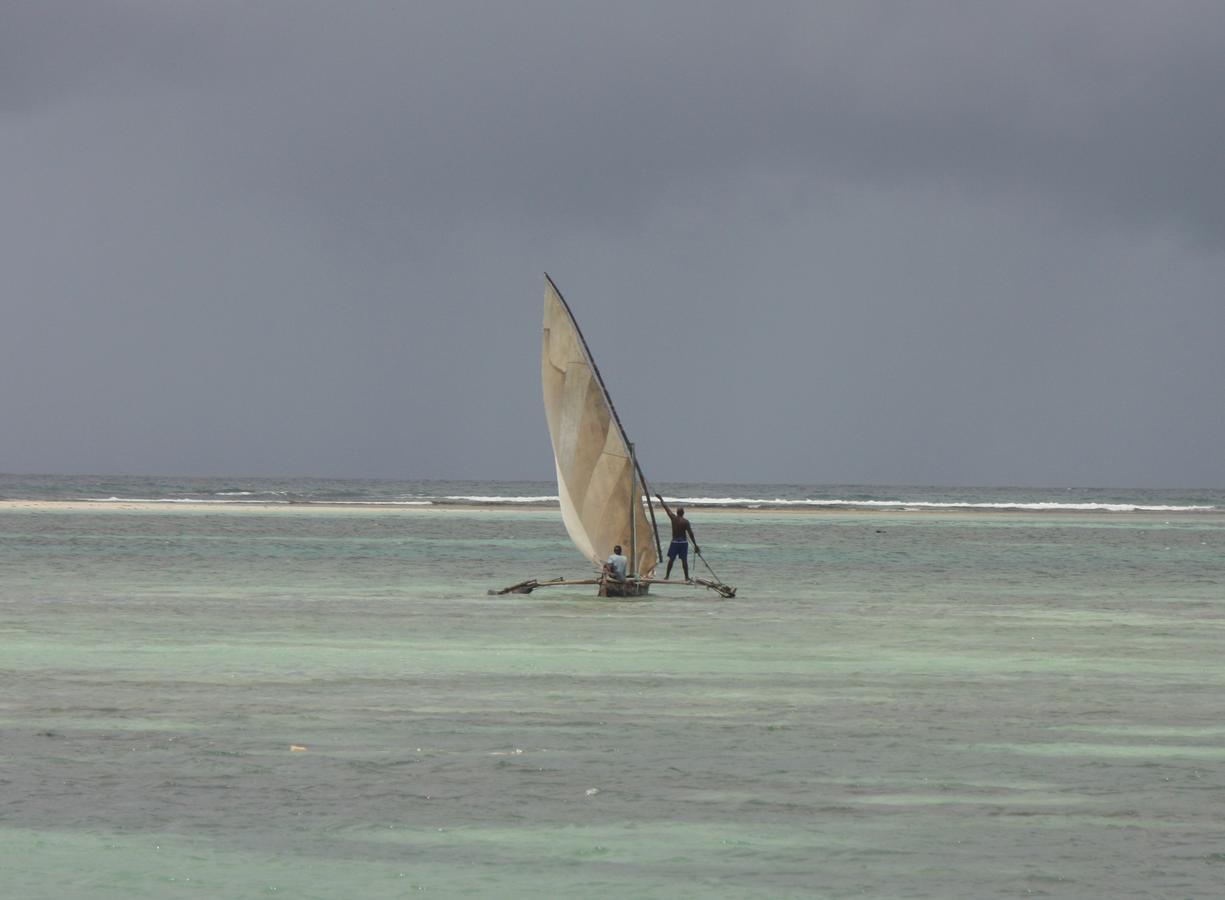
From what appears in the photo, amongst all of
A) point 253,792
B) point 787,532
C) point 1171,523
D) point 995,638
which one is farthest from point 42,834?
point 1171,523

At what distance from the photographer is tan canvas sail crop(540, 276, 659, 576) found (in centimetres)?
3297

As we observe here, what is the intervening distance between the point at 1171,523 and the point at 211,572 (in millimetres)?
68021

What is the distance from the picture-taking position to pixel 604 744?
1405 centimetres

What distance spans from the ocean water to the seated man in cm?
60

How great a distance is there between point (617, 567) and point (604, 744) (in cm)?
1740

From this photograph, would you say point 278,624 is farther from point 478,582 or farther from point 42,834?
point 42,834

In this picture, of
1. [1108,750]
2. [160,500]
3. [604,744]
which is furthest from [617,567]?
[160,500]

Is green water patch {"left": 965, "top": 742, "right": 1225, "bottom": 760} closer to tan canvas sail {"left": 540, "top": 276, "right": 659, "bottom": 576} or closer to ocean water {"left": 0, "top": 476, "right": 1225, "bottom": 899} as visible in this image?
ocean water {"left": 0, "top": 476, "right": 1225, "bottom": 899}

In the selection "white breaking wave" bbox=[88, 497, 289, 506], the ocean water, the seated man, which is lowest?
"white breaking wave" bbox=[88, 497, 289, 506]

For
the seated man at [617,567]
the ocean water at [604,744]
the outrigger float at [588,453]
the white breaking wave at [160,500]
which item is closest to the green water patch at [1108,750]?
the ocean water at [604,744]

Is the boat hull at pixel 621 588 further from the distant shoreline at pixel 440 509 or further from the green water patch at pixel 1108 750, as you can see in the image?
the distant shoreline at pixel 440 509

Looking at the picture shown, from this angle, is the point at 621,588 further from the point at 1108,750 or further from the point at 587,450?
the point at 1108,750

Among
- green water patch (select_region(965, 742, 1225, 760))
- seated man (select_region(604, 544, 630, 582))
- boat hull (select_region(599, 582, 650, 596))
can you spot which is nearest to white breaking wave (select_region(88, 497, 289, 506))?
boat hull (select_region(599, 582, 650, 596))

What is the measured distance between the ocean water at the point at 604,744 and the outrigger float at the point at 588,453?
1.32m
